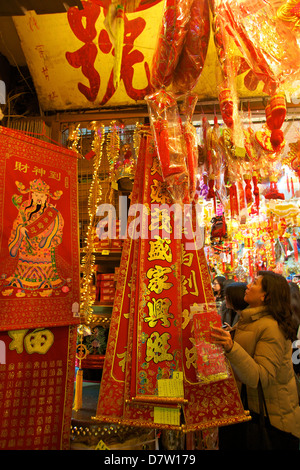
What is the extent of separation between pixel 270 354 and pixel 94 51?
2.56 m

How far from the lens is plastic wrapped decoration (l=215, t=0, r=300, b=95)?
155cm

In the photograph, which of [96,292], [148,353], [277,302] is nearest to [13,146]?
[96,292]

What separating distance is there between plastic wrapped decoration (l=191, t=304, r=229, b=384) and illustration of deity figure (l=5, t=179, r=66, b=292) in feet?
3.22

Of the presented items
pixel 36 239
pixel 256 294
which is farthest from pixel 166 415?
pixel 36 239

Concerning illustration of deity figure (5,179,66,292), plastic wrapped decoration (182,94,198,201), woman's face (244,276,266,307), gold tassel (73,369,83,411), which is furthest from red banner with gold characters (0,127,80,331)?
woman's face (244,276,266,307)

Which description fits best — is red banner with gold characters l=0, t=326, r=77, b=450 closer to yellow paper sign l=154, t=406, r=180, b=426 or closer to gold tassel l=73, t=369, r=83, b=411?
gold tassel l=73, t=369, r=83, b=411

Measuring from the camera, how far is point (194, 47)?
5.55ft

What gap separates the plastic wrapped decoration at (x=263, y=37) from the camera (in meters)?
1.55

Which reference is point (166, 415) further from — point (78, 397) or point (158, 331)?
point (78, 397)

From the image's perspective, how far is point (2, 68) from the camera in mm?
2965

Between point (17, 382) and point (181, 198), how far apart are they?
4.84 feet

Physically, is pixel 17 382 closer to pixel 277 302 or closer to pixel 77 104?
pixel 277 302

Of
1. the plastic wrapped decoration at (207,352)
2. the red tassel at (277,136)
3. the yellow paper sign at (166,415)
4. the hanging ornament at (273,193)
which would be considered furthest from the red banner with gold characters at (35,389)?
the hanging ornament at (273,193)

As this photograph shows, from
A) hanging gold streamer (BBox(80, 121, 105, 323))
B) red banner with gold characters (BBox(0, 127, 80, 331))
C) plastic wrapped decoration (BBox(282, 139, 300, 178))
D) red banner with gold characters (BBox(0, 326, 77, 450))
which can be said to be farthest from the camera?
plastic wrapped decoration (BBox(282, 139, 300, 178))
